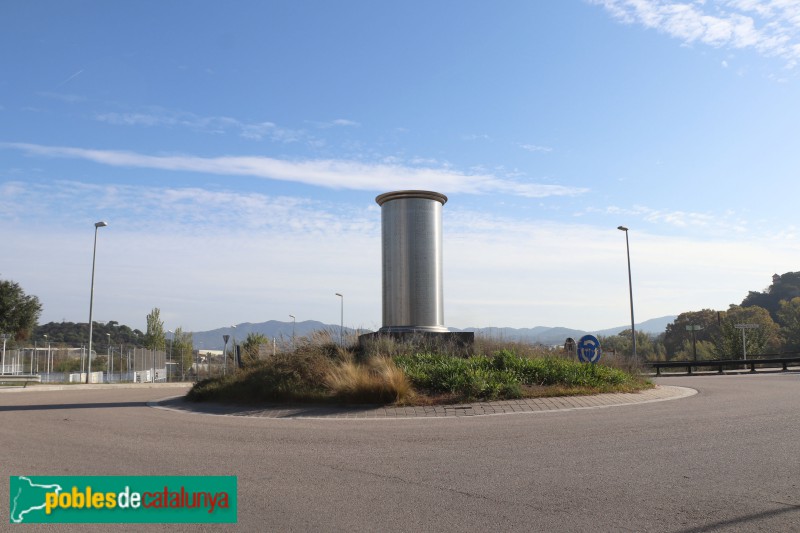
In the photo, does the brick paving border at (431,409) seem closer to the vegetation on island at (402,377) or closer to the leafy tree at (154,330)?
the vegetation on island at (402,377)

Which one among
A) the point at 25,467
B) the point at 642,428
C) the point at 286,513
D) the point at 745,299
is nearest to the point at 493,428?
the point at 642,428

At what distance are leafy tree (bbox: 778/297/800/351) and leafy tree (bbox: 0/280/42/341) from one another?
2451 inches

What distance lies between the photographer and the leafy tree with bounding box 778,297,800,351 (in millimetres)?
62312

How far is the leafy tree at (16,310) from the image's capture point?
40.1 meters

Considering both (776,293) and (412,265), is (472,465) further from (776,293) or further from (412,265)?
(776,293)

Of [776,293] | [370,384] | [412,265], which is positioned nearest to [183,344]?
[412,265]

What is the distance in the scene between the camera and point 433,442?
9438mm

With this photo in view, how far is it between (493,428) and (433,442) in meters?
1.56

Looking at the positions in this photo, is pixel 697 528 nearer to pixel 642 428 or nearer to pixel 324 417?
pixel 642 428

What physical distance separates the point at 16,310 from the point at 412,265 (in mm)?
32244

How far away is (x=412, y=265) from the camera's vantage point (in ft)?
65.3

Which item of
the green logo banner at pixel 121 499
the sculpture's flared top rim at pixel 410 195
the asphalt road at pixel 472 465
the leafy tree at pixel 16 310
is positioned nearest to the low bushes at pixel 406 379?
the asphalt road at pixel 472 465

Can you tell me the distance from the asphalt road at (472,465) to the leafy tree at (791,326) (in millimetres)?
57853

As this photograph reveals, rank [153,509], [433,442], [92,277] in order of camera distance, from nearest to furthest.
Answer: [153,509] → [433,442] → [92,277]
